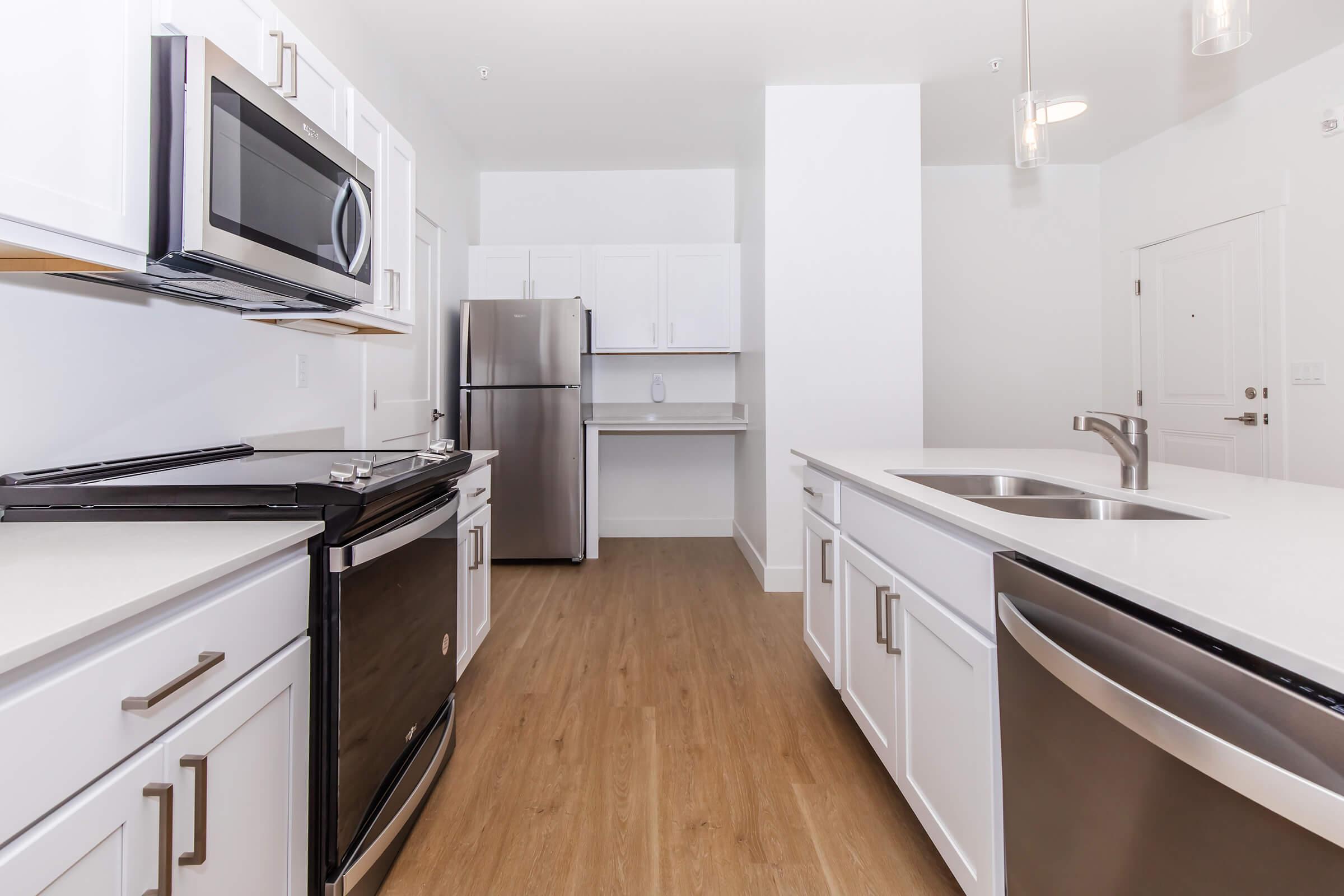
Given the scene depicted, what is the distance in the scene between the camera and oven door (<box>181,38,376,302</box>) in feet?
3.93

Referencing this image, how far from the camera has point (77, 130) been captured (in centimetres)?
102

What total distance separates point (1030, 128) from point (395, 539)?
2200mm

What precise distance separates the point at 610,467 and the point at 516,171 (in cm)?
233

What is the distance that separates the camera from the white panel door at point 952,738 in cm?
102

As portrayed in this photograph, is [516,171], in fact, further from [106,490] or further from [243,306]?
[106,490]

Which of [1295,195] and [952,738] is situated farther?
[1295,195]

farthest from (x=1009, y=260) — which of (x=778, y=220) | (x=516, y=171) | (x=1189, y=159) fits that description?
(x=516, y=171)

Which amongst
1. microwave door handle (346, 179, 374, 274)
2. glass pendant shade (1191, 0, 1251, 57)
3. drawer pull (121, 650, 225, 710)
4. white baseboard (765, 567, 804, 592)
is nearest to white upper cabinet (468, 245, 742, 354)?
white baseboard (765, 567, 804, 592)


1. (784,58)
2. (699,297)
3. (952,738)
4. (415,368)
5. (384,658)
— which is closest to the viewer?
(952,738)

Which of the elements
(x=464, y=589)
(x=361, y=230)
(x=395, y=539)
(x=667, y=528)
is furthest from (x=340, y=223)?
(x=667, y=528)

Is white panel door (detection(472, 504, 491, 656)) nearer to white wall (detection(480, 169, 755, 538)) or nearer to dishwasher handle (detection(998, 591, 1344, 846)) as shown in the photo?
dishwasher handle (detection(998, 591, 1344, 846))

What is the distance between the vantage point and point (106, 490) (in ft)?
3.63

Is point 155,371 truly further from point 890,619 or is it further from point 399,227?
point 890,619

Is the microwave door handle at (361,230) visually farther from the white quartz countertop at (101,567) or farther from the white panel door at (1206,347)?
the white panel door at (1206,347)
